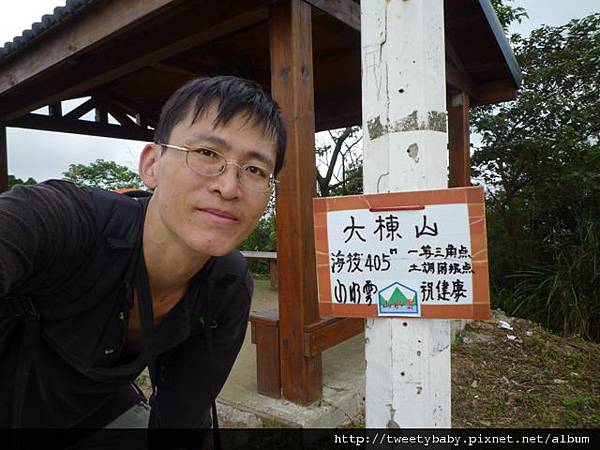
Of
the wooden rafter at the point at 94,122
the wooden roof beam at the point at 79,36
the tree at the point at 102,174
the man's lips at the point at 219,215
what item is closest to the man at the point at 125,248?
the man's lips at the point at 219,215

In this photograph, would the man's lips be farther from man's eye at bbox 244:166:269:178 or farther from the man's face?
man's eye at bbox 244:166:269:178

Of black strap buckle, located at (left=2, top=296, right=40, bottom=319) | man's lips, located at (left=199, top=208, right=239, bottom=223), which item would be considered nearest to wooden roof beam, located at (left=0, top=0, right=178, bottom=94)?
man's lips, located at (left=199, top=208, right=239, bottom=223)

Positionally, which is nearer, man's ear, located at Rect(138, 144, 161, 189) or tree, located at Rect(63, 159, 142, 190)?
man's ear, located at Rect(138, 144, 161, 189)

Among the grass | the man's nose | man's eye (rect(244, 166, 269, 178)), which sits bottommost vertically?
the grass

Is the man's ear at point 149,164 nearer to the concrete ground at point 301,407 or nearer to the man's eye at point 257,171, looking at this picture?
the man's eye at point 257,171

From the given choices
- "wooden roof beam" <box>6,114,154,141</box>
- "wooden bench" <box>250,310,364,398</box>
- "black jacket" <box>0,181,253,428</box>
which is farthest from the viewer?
"wooden roof beam" <box>6,114,154,141</box>

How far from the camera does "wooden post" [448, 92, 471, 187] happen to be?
A: 4484 millimetres

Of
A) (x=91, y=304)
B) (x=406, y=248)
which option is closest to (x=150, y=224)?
(x=91, y=304)

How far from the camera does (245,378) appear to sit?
2.96 meters

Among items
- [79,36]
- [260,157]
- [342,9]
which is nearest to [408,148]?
[260,157]

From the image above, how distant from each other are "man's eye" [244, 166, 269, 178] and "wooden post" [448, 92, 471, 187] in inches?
152

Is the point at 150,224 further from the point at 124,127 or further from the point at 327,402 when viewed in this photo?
the point at 124,127

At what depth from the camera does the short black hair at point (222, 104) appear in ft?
3.84

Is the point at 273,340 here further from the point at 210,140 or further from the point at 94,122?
the point at 94,122
